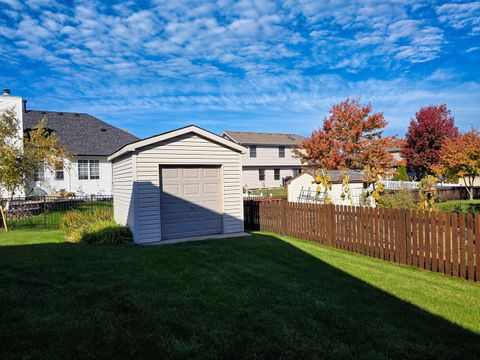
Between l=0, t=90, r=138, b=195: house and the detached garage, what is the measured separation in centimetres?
1491

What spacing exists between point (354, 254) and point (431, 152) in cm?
2687

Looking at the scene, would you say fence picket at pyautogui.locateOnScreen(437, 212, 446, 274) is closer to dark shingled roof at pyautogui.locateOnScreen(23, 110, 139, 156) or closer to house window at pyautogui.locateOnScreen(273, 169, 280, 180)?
dark shingled roof at pyautogui.locateOnScreen(23, 110, 139, 156)

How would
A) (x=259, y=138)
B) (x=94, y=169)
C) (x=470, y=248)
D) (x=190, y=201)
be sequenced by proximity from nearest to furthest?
(x=470, y=248) < (x=190, y=201) < (x=94, y=169) < (x=259, y=138)

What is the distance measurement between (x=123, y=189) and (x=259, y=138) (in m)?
30.3

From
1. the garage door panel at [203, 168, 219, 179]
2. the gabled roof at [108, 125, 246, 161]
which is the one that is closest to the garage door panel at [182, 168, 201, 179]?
the garage door panel at [203, 168, 219, 179]

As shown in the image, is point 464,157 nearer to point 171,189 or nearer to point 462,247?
point 462,247

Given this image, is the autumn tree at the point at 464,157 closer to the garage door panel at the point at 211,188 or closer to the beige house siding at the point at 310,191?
the beige house siding at the point at 310,191

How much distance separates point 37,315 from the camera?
4.05 metres

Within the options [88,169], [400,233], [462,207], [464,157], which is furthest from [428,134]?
[88,169]

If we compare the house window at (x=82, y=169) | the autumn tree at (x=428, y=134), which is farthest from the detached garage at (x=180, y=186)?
the autumn tree at (x=428, y=134)

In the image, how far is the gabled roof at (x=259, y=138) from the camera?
1510 inches

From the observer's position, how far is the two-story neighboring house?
38.7 m

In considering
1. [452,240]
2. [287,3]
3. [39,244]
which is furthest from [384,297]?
[287,3]

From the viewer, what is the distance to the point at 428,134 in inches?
1203
